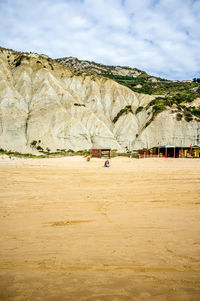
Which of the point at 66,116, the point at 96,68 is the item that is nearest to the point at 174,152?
the point at 66,116

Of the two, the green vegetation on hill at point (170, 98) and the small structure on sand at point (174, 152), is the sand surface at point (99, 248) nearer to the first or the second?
the small structure on sand at point (174, 152)

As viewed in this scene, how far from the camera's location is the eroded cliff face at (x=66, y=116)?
44531 mm

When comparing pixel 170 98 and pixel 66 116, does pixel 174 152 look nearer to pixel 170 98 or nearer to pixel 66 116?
pixel 66 116

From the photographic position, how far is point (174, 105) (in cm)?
5319

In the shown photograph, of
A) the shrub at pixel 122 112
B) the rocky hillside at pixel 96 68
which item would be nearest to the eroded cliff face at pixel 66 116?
the shrub at pixel 122 112

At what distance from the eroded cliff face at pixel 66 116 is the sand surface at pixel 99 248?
3799 centimetres

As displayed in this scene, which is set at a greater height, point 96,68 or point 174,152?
point 96,68

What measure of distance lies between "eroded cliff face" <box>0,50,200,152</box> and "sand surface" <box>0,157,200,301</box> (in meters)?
38.0

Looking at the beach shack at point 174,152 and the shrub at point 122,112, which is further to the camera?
the shrub at point 122,112

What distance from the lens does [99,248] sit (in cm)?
332

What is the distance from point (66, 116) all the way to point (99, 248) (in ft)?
152

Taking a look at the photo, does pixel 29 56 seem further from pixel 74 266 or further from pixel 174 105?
pixel 74 266

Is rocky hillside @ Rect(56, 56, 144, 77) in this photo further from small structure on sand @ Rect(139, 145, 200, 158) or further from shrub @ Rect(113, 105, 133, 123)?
small structure on sand @ Rect(139, 145, 200, 158)

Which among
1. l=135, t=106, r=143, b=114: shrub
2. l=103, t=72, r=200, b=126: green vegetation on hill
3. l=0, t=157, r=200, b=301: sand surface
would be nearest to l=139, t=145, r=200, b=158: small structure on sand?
l=103, t=72, r=200, b=126: green vegetation on hill
